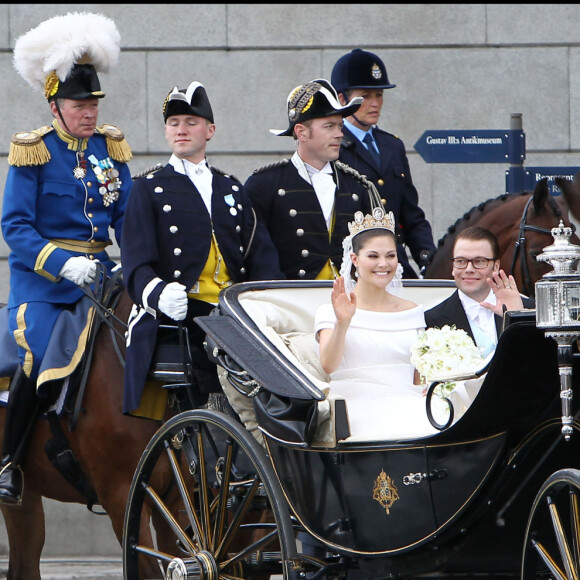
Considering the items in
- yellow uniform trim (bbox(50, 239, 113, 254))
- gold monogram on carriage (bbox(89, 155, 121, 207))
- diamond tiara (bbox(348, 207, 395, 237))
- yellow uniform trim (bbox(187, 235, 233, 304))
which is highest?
gold monogram on carriage (bbox(89, 155, 121, 207))

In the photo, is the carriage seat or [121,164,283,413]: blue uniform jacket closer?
the carriage seat

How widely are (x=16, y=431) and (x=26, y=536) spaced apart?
2.05 feet

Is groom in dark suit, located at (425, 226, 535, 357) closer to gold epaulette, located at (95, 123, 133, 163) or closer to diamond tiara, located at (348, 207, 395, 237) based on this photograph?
diamond tiara, located at (348, 207, 395, 237)

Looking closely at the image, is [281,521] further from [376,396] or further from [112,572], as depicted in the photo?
[112,572]

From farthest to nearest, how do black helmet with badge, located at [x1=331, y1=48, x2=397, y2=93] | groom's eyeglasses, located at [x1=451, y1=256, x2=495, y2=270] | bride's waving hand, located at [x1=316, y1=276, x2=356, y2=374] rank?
black helmet with badge, located at [x1=331, y1=48, x2=397, y2=93]
groom's eyeglasses, located at [x1=451, y1=256, x2=495, y2=270]
bride's waving hand, located at [x1=316, y1=276, x2=356, y2=374]

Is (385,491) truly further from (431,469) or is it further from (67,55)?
(67,55)

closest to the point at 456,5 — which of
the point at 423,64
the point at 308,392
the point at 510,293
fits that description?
the point at 423,64

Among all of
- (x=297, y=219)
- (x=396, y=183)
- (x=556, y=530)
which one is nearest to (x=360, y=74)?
(x=396, y=183)

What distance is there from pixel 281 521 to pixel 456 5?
14.7 feet

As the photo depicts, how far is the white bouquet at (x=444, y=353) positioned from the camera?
4176mm

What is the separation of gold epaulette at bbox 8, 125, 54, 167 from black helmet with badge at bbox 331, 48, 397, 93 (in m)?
1.60

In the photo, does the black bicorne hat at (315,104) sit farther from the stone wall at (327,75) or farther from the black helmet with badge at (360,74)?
the stone wall at (327,75)

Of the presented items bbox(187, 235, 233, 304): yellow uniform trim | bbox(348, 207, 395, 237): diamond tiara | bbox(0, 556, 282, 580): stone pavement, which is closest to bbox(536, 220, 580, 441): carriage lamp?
bbox(348, 207, 395, 237): diamond tiara

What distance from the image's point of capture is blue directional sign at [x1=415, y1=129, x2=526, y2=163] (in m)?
6.75
